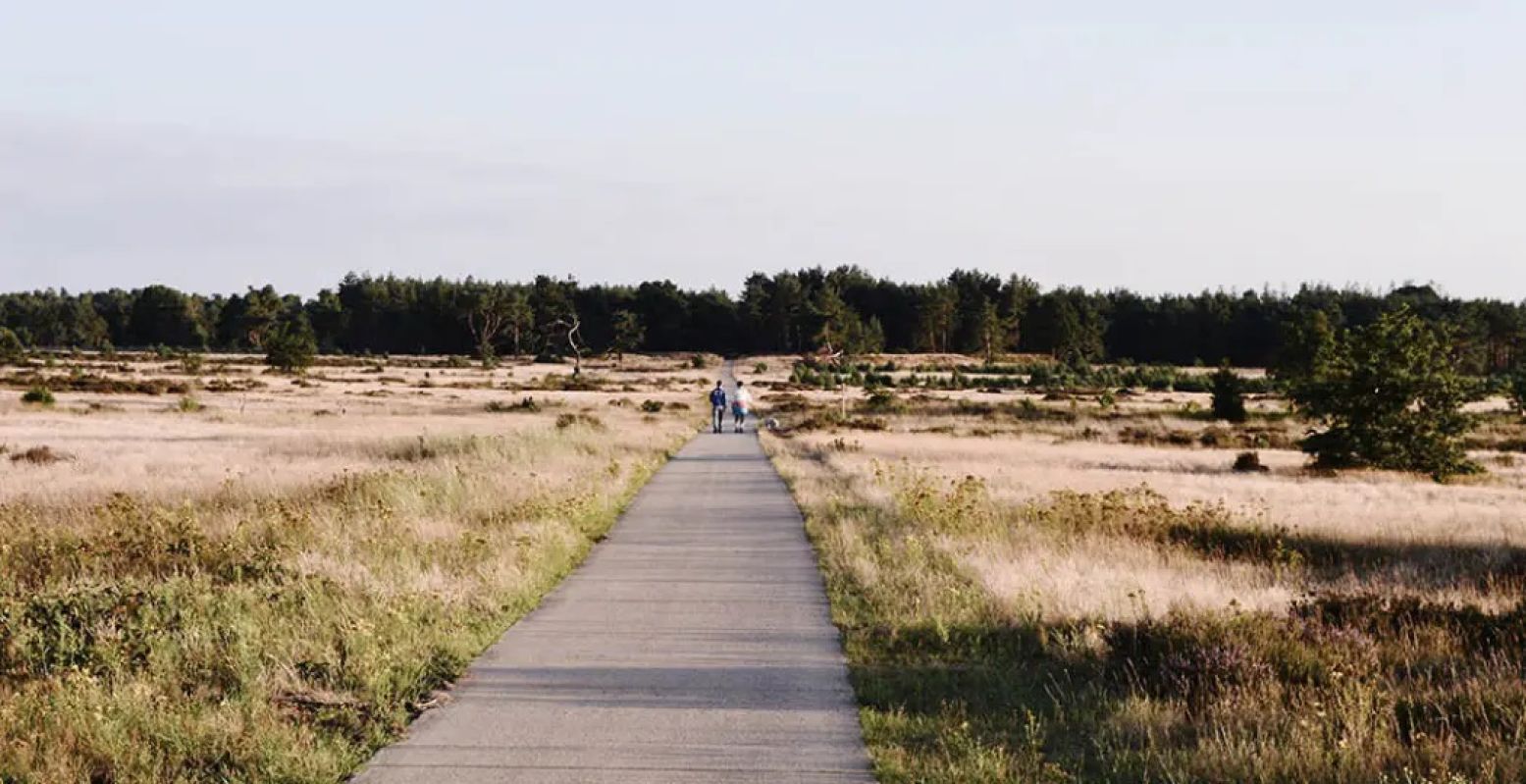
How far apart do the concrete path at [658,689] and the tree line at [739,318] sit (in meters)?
116

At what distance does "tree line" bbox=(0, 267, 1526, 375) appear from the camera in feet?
444

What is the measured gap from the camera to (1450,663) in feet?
29.6

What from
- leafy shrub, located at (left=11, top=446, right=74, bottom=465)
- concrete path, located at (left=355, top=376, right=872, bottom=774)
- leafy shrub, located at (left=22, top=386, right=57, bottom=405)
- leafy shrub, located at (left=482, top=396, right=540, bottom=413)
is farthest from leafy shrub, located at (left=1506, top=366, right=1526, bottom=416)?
leafy shrub, located at (left=22, top=386, right=57, bottom=405)

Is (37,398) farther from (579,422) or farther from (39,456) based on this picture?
(39,456)

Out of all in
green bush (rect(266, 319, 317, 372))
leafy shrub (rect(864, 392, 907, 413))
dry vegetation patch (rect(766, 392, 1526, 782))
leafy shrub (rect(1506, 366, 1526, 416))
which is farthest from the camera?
green bush (rect(266, 319, 317, 372))

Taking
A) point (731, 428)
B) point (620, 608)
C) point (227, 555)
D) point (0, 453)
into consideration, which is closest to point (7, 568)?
point (227, 555)

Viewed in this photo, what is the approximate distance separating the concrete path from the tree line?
116m

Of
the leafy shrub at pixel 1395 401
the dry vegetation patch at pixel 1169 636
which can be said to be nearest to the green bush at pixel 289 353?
the leafy shrub at pixel 1395 401

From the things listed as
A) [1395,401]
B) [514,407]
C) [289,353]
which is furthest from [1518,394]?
[289,353]

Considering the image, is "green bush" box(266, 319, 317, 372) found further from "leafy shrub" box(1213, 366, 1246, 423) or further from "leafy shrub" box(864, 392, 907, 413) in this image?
"leafy shrub" box(1213, 366, 1246, 423)

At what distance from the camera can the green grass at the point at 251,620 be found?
21.1 ft

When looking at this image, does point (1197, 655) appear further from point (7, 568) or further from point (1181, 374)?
point (1181, 374)

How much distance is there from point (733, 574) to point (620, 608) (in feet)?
6.93

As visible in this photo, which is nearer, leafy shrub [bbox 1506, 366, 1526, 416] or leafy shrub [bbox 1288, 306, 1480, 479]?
leafy shrub [bbox 1288, 306, 1480, 479]
